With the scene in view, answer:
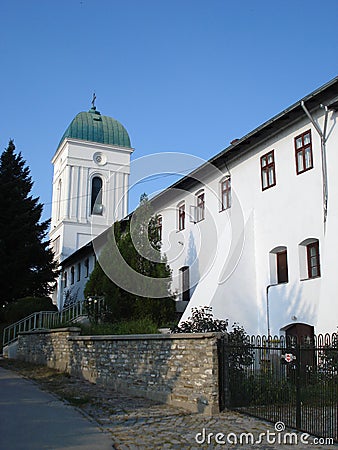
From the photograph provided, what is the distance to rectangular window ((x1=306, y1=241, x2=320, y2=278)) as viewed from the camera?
50.5 feet

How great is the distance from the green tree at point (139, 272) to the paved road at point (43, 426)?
7381 millimetres

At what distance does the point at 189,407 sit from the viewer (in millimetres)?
10156

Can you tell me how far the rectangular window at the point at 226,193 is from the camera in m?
19.7

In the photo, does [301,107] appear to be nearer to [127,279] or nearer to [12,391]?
[127,279]

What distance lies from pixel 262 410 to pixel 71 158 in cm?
4157

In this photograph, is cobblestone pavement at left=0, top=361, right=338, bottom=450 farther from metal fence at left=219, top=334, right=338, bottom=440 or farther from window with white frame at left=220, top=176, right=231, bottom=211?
window with white frame at left=220, top=176, right=231, bottom=211

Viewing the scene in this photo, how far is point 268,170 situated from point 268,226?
1.97m

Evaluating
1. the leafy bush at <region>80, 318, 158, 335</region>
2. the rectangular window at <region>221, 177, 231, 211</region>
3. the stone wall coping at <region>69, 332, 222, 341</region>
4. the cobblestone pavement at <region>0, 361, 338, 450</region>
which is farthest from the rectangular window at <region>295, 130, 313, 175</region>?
the cobblestone pavement at <region>0, 361, 338, 450</region>

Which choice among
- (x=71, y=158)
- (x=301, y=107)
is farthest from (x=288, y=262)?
(x=71, y=158)

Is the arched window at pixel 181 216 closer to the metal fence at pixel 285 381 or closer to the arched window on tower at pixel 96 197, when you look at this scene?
the metal fence at pixel 285 381

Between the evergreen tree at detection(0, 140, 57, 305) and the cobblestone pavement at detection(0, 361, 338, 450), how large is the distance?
16525 mm

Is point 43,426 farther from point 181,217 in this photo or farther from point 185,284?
point 181,217

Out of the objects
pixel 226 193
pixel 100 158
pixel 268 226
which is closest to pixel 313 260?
pixel 268 226

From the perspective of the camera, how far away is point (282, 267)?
662 inches
